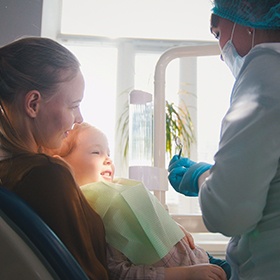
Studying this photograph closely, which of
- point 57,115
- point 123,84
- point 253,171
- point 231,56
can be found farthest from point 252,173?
point 123,84

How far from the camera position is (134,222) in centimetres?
99

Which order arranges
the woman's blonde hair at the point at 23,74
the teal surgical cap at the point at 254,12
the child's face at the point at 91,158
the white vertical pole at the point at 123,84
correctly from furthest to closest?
the white vertical pole at the point at 123,84, the child's face at the point at 91,158, the woman's blonde hair at the point at 23,74, the teal surgical cap at the point at 254,12

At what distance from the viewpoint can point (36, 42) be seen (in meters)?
0.97

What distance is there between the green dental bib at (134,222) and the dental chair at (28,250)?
281 mm

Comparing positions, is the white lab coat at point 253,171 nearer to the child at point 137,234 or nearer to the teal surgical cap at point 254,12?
the teal surgical cap at point 254,12

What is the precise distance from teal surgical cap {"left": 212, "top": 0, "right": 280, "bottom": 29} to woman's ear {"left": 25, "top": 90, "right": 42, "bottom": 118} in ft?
1.49

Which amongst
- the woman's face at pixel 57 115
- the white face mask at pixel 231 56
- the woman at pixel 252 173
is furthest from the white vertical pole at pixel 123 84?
the woman at pixel 252 173

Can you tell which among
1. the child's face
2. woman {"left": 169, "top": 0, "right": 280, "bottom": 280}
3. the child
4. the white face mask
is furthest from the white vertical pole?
woman {"left": 169, "top": 0, "right": 280, "bottom": 280}

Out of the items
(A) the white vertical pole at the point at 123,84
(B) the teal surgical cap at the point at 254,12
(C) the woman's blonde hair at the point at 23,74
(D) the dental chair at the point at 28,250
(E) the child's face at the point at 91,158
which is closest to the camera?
(D) the dental chair at the point at 28,250

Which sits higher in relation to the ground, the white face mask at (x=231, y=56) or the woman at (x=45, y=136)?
the white face mask at (x=231, y=56)

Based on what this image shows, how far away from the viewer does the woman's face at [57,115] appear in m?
0.97

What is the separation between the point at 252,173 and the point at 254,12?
1.12 ft

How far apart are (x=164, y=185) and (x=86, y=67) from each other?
168cm

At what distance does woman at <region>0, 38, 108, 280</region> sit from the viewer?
2.69ft
